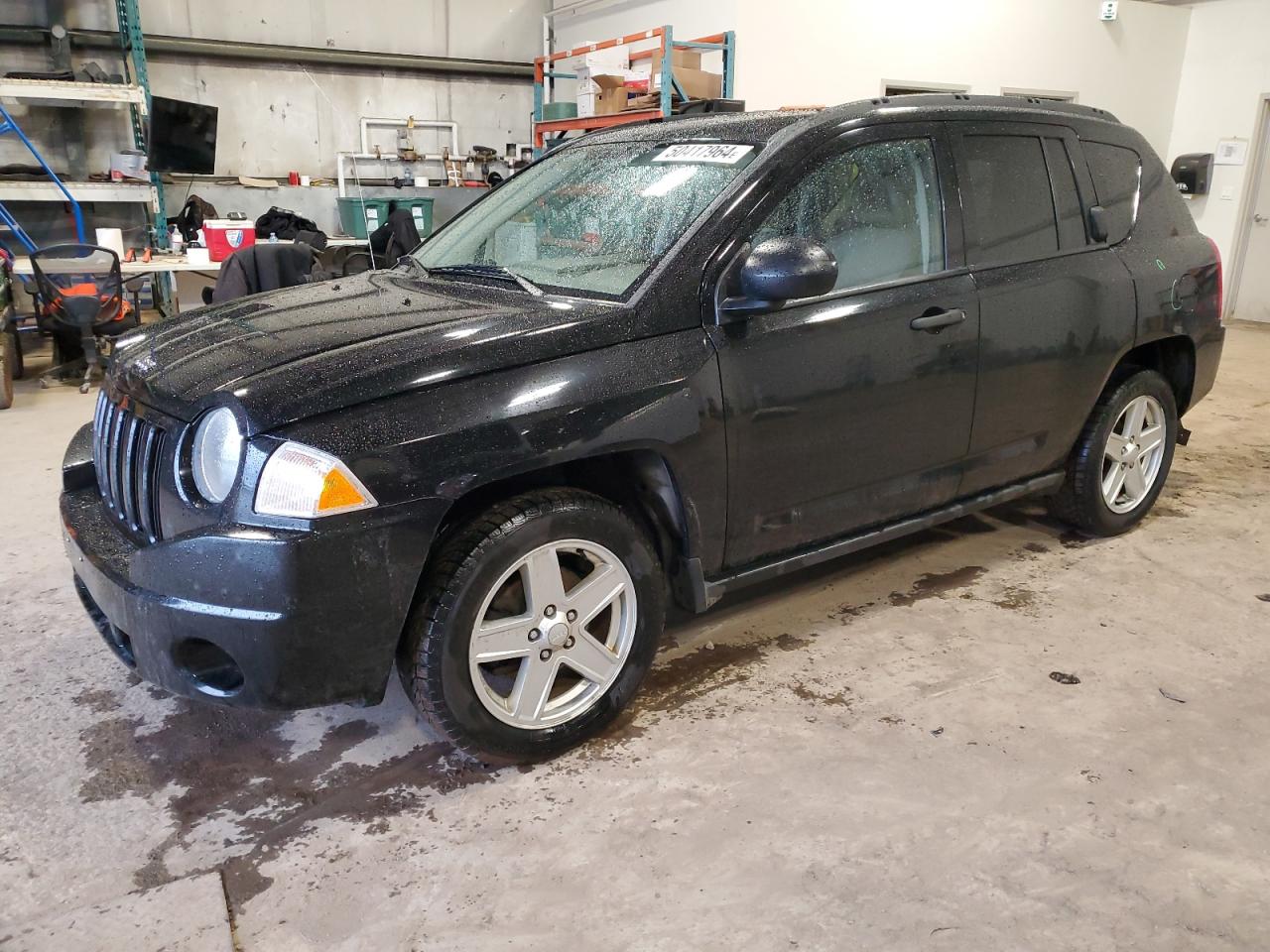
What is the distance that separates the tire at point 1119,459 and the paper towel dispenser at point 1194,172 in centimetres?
849

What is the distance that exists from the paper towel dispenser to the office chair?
1072 cm

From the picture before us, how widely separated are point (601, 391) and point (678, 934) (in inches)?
45.5

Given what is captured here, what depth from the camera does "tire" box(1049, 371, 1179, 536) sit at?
11.7 feet

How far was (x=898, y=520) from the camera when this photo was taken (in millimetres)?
3045

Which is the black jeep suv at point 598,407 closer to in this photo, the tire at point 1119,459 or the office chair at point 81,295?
the tire at point 1119,459

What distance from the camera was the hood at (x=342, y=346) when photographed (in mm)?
2016

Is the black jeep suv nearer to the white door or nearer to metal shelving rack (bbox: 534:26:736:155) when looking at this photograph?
metal shelving rack (bbox: 534:26:736:155)

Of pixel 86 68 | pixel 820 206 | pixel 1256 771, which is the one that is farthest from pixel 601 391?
pixel 86 68

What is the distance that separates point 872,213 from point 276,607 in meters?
1.94

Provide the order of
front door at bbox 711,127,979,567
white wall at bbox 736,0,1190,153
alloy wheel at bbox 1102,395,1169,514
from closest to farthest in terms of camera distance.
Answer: front door at bbox 711,127,979,567, alloy wheel at bbox 1102,395,1169,514, white wall at bbox 736,0,1190,153

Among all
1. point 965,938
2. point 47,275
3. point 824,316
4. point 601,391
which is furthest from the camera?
point 47,275

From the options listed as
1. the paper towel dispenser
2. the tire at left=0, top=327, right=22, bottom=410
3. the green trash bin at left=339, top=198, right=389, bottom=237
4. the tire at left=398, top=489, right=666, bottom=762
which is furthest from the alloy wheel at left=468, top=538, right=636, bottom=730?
the paper towel dispenser

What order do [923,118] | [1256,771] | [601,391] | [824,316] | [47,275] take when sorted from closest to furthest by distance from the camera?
1. [601,391]
2. [1256,771]
3. [824,316]
4. [923,118]
5. [47,275]

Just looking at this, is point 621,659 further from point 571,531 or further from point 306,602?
point 306,602
